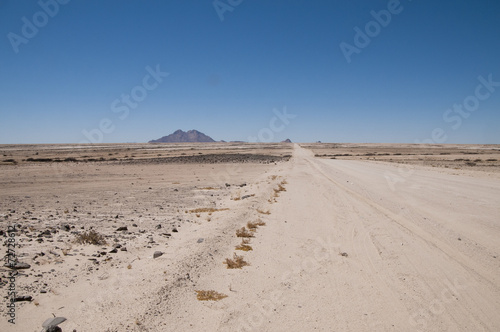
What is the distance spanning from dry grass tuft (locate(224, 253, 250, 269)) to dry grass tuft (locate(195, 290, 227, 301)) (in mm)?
1163

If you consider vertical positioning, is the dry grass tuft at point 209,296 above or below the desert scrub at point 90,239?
below

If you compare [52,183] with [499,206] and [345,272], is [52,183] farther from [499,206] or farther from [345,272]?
[499,206]

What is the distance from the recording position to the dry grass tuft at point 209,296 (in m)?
5.10

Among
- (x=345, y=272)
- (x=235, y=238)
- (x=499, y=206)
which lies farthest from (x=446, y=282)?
(x=499, y=206)

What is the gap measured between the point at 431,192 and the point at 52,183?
1024 inches

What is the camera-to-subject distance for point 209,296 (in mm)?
5160

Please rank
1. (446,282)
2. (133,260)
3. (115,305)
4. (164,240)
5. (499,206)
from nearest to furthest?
(115,305) → (446,282) → (133,260) → (164,240) → (499,206)

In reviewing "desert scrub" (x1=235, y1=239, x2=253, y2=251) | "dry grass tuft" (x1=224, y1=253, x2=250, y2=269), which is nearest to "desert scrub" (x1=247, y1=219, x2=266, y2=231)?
"desert scrub" (x1=235, y1=239, x2=253, y2=251)

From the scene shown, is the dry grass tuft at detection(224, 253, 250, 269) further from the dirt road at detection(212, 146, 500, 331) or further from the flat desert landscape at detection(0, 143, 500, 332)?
the dirt road at detection(212, 146, 500, 331)

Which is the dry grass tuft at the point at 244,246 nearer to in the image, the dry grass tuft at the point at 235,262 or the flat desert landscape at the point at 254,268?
the flat desert landscape at the point at 254,268

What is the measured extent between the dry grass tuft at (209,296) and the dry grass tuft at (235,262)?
3.82ft

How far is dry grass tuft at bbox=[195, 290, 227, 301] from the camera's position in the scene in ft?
16.7

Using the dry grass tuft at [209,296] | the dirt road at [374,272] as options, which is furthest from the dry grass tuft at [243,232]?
the dry grass tuft at [209,296]

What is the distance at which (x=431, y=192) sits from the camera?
1620 centimetres
